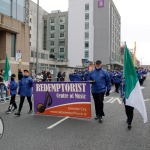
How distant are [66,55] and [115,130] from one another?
81.1 meters

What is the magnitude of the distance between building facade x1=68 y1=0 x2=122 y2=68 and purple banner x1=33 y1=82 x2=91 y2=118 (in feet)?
224

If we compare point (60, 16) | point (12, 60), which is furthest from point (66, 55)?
point (12, 60)

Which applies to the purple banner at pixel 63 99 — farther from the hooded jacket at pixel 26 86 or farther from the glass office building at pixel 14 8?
the glass office building at pixel 14 8

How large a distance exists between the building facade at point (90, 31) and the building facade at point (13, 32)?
164 ft

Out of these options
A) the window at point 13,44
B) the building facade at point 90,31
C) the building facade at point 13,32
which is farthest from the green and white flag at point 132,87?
the building facade at point 90,31

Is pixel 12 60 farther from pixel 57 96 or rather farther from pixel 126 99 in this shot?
pixel 126 99

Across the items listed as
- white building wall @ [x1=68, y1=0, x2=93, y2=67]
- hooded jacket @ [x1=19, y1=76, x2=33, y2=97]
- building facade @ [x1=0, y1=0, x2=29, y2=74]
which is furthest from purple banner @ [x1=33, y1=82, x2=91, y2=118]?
white building wall @ [x1=68, y1=0, x2=93, y2=67]

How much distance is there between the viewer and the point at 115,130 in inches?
264

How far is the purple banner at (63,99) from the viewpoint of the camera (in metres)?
8.25

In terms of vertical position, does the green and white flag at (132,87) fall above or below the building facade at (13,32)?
below

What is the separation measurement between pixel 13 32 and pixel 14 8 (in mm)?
2644

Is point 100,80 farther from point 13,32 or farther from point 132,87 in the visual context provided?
point 13,32

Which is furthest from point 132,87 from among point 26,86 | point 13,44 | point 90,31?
point 90,31

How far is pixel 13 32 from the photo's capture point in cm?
2692
